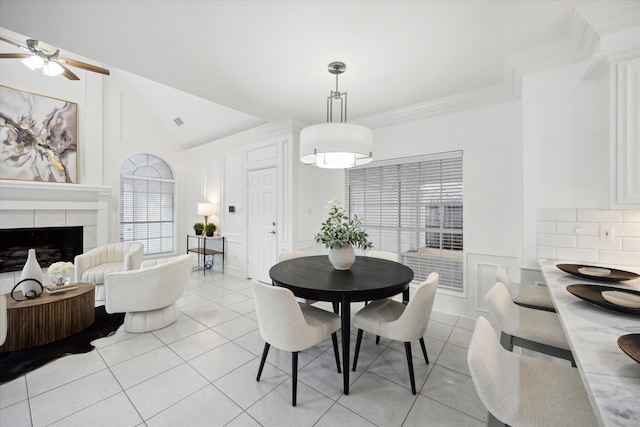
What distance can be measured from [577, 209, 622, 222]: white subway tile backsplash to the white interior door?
3.63 m

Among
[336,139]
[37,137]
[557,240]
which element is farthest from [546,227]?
[37,137]

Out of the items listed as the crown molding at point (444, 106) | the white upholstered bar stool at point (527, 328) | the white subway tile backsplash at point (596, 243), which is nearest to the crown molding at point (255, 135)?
the crown molding at point (444, 106)

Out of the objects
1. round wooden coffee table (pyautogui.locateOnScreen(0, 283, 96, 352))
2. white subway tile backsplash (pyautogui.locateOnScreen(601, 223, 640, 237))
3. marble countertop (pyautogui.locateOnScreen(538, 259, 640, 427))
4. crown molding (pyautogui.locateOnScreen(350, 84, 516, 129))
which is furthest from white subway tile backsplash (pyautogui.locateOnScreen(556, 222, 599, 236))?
round wooden coffee table (pyautogui.locateOnScreen(0, 283, 96, 352))

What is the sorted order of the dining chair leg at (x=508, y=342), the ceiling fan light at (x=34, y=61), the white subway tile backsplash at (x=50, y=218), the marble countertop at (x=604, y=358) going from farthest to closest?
the white subway tile backsplash at (x=50, y=218), the ceiling fan light at (x=34, y=61), the dining chair leg at (x=508, y=342), the marble countertop at (x=604, y=358)

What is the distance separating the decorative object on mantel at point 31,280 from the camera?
8.32ft

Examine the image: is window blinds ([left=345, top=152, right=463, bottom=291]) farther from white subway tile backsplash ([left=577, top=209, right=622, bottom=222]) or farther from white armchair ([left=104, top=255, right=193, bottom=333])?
white armchair ([left=104, top=255, right=193, bottom=333])

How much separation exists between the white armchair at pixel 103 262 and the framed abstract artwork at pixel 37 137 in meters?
1.65

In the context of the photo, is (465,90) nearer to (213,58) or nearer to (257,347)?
(213,58)

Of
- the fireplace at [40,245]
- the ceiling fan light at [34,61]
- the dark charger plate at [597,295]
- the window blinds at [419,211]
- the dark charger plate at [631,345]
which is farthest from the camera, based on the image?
the fireplace at [40,245]

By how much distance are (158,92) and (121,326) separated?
413 cm

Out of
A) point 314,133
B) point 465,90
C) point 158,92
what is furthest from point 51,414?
point 158,92

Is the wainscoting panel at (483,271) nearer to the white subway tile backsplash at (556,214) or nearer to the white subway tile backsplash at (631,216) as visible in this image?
the white subway tile backsplash at (556,214)

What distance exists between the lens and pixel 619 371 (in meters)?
0.76

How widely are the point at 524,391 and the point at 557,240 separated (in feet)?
6.23
